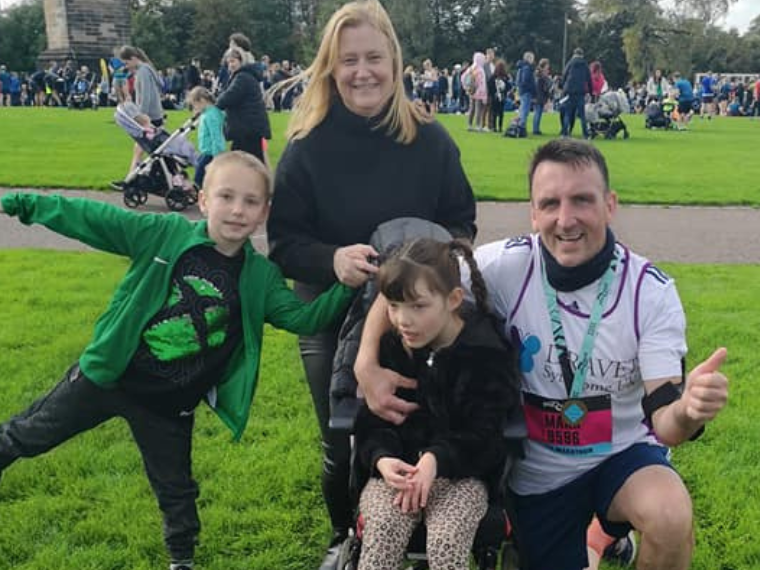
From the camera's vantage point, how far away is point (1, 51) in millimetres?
66500

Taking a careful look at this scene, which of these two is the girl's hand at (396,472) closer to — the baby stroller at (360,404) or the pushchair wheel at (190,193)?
the baby stroller at (360,404)

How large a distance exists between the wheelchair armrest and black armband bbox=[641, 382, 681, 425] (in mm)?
960

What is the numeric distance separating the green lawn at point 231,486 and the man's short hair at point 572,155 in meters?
1.90

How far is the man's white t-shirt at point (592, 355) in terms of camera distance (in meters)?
2.81

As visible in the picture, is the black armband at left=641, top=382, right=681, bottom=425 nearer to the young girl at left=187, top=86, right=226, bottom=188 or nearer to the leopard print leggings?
the leopard print leggings

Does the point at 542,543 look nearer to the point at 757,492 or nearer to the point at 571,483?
the point at 571,483

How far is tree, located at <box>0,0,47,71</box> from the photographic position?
66.8 meters

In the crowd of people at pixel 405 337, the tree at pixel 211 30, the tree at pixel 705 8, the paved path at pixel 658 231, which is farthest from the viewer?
the tree at pixel 705 8

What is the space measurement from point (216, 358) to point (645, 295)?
1.64 m

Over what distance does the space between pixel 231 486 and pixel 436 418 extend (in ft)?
6.00

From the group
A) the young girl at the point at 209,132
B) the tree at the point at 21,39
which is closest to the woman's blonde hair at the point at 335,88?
the young girl at the point at 209,132

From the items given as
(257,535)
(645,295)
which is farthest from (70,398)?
(645,295)

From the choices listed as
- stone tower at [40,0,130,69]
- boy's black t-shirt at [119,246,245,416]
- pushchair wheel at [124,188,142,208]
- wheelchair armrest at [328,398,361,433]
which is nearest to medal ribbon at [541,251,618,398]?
wheelchair armrest at [328,398,361,433]

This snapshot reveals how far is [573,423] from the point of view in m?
2.92
